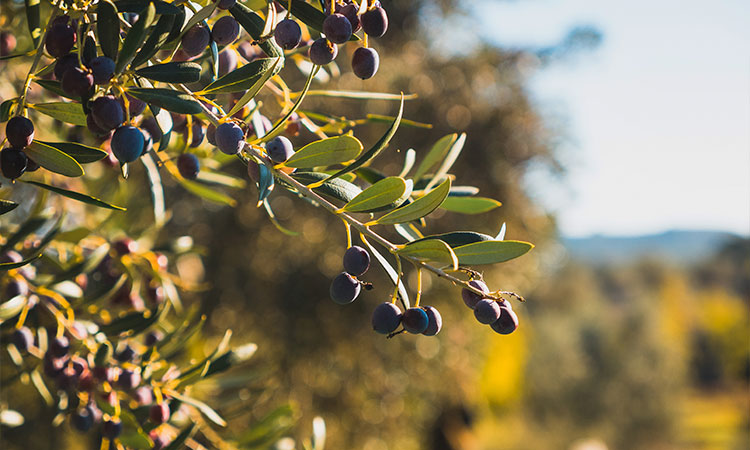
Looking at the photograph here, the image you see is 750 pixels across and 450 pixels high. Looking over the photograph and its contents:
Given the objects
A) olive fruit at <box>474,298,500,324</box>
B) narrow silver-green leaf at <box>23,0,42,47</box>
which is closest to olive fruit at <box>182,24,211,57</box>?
narrow silver-green leaf at <box>23,0,42,47</box>

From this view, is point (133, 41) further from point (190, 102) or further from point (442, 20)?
point (442, 20)

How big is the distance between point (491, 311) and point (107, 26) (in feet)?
0.82

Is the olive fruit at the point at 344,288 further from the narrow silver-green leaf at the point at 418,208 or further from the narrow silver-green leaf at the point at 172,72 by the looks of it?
the narrow silver-green leaf at the point at 172,72

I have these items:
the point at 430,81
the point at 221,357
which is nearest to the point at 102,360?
the point at 221,357

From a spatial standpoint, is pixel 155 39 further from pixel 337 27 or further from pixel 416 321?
pixel 416 321

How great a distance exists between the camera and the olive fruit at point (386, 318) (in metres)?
0.35

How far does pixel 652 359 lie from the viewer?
1084 cm

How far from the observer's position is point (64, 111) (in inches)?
15.5

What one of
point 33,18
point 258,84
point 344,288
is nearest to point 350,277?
point 344,288

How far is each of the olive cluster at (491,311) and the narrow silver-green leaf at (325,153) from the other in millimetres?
104

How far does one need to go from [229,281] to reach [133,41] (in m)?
2.53

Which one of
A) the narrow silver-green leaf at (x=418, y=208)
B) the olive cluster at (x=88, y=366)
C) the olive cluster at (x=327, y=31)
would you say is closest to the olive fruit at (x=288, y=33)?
the olive cluster at (x=327, y=31)

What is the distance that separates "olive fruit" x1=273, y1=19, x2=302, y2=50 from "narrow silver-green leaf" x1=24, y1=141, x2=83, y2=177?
136mm

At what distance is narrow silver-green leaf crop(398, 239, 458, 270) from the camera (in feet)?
1.07
